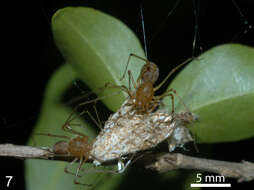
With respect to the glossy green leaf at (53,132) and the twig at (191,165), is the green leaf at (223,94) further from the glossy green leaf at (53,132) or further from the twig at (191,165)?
the glossy green leaf at (53,132)

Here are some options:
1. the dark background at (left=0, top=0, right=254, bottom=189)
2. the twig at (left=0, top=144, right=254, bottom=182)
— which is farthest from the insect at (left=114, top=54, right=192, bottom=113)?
the twig at (left=0, top=144, right=254, bottom=182)

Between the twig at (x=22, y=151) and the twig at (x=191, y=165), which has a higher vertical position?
the twig at (x=22, y=151)

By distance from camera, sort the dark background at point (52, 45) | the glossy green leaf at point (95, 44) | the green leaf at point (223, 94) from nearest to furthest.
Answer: the green leaf at point (223, 94)
the glossy green leaf at point (95, 44)
the dark background at point (52, 45)

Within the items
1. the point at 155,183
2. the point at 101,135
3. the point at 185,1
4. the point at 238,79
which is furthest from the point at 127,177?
the point at 185,1

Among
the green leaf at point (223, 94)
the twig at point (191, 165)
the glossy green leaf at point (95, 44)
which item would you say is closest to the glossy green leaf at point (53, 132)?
the glossy green leaf at point (95, 44)

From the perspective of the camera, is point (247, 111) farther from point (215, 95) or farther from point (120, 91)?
point (120, 91)

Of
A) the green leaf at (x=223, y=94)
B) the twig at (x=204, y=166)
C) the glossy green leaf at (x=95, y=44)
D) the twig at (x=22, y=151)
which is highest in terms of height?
the glossy green leaf at (x=95, y=44)
